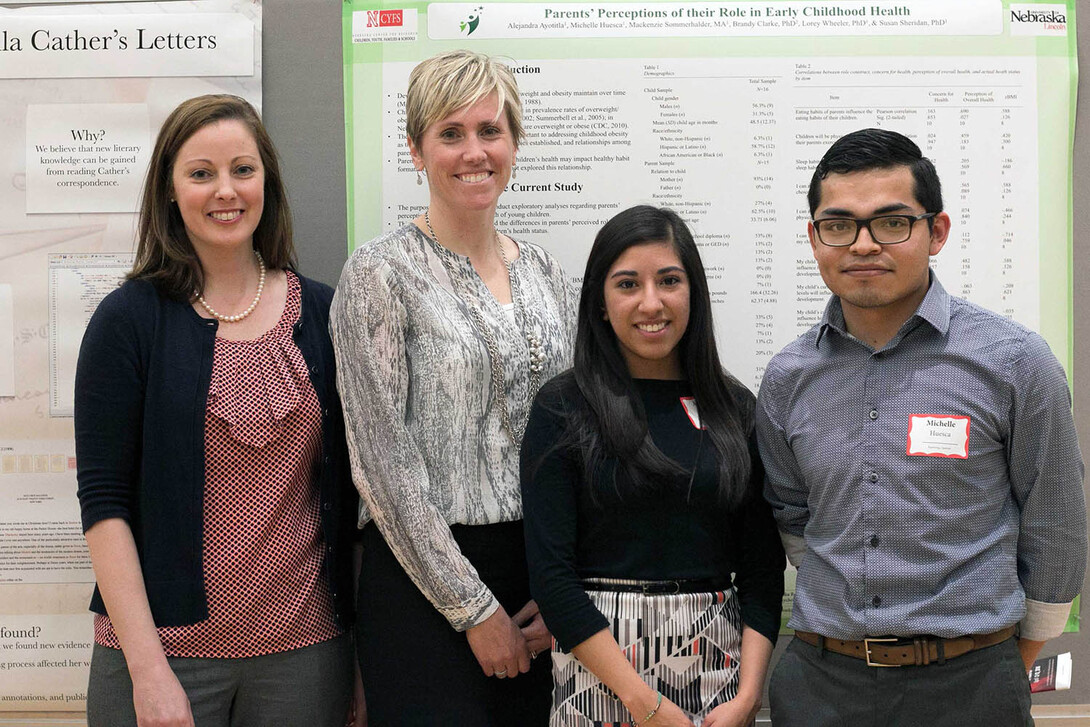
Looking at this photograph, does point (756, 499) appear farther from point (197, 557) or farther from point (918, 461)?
point (197, 557)

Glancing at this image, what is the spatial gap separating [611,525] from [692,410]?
0.29m

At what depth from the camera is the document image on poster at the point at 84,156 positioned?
2354mm

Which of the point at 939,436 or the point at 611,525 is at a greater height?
the point at 939,436

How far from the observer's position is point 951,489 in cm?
157

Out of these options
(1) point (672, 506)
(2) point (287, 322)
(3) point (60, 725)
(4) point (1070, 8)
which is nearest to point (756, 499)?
(1) point (672, 506)

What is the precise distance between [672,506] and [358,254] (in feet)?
A: 2.67

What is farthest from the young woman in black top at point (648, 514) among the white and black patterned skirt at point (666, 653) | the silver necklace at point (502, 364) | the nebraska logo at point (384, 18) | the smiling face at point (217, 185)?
the nebraska logo at point (384, 18)

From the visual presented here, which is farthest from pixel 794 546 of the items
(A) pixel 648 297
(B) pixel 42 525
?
(B) pixel 42 525

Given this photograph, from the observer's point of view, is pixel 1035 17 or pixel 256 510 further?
pixel 1035 17

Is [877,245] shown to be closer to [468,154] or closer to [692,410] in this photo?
[692,410]

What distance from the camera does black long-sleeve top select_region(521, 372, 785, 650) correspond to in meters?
1.64

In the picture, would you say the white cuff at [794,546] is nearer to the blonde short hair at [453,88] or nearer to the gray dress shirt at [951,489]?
the gray dress shirt at [951,489]

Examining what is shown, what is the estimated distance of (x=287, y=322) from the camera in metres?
1.91

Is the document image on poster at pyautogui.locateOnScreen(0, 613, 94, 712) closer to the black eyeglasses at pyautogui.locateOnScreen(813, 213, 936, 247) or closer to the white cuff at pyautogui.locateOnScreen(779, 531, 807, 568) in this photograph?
the white cuff at pyautogui.locateOnScreen(779, 531, 807, 568)
